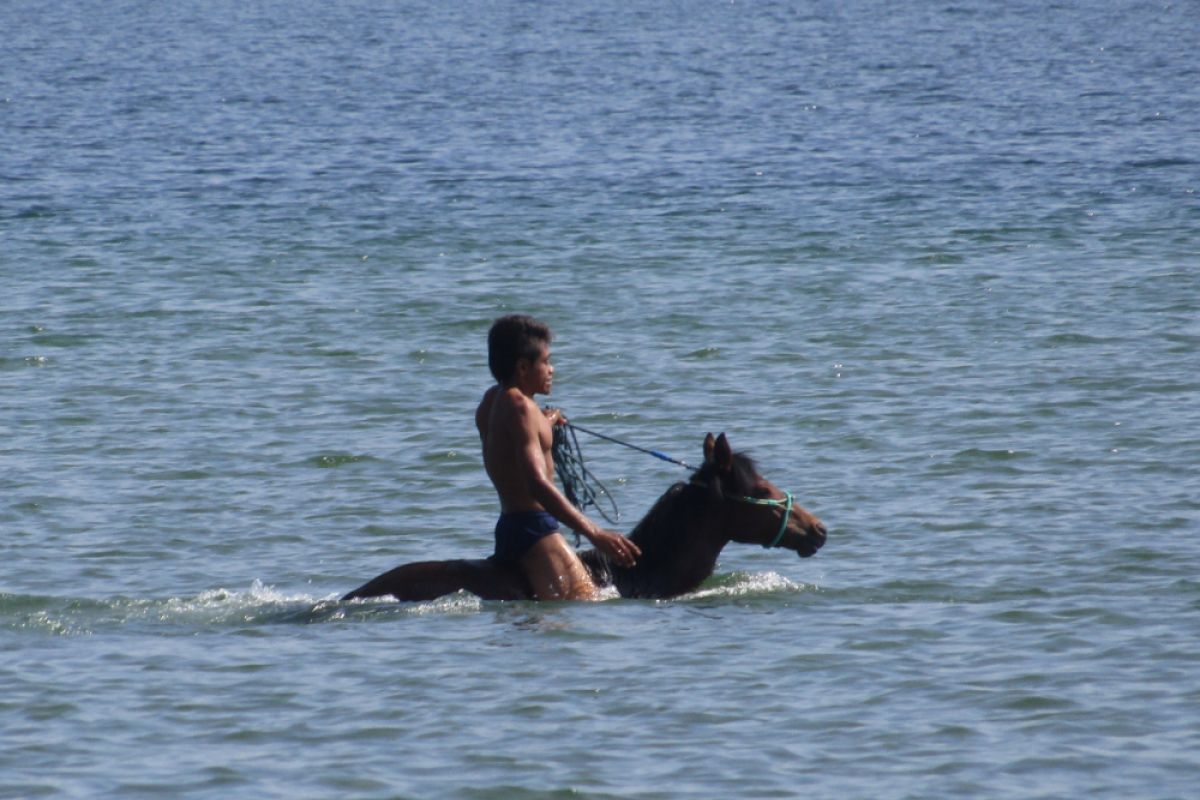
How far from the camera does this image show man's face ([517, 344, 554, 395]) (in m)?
11.0

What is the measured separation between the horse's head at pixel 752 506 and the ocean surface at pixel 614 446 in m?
0.38

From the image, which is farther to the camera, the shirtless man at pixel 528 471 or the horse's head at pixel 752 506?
the horse's head at pixel 752 506

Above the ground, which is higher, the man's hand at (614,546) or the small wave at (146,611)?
the man's hand at (614,546)

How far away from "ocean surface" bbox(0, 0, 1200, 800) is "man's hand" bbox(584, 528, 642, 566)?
0.38 metres

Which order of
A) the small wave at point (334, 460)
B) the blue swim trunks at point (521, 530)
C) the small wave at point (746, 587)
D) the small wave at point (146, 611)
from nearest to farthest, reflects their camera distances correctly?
the blue swim trunks at point (521, 530)
the small wave at point (146, 611)
the small wave at point (746, 587)
the small wave at point (334, 460)

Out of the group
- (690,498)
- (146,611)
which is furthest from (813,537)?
(146,611)

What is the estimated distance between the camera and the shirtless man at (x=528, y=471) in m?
10.9

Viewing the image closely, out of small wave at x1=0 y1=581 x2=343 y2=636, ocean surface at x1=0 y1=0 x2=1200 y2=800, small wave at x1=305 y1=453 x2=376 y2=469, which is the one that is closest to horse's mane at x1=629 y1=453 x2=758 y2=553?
ocean surface at x1=0 y1=0 x2=1200 y2=800

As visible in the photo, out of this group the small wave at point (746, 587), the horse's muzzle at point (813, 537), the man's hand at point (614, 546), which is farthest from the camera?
the small wave at point (746, 587)

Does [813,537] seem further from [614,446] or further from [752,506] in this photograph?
[614,446]

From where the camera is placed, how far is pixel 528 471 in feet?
35.7

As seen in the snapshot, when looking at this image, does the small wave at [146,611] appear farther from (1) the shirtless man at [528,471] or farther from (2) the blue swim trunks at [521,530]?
(1) the shirtless man at [528,471]

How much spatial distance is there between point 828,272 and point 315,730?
1567 centimetres

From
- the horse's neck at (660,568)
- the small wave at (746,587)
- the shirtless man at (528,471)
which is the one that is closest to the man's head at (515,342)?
the shirtless man at (528,471)
